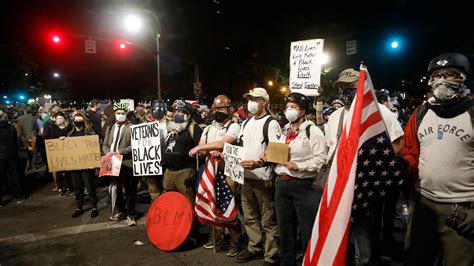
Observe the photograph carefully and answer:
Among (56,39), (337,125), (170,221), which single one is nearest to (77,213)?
(170,221)

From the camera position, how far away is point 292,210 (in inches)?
168

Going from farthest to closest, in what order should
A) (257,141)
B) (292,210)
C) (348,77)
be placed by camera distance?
(257,141) → (292,210) → (348,77)

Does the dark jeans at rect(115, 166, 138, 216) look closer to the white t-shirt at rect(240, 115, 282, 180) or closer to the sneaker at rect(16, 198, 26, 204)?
the white t-shirt at rect(240, 115, 282, 180)

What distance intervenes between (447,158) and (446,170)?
3.9 inches

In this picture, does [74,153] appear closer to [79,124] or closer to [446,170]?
[79,124]

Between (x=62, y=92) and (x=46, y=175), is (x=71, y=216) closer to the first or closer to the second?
(x=46, y=175)

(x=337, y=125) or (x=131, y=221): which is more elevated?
(x=337, y=125)

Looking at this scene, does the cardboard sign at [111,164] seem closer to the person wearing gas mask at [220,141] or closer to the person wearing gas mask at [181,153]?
the person wearing gas mask at [181,153]

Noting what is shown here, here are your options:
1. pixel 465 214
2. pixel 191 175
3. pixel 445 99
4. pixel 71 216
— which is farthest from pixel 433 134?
pixel 71 216

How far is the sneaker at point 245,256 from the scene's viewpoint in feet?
16.2

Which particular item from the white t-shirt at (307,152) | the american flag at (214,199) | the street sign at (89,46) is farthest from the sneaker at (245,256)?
the street sign at (89,46)

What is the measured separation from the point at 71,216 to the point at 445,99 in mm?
7339

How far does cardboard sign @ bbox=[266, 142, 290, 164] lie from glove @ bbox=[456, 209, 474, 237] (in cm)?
182

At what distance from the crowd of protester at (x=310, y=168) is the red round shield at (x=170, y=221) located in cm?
30
